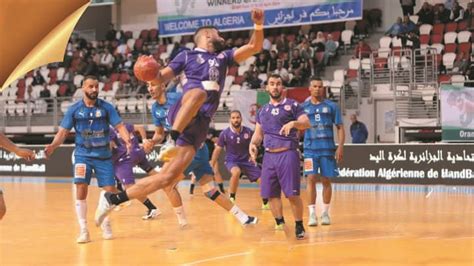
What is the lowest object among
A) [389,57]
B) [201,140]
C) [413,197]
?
[413,197]

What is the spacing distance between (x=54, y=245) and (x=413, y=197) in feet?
34.5

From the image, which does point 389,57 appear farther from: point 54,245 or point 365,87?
point 54,245

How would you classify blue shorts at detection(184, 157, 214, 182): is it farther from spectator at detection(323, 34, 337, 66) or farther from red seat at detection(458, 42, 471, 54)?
spectator at detection(323, 34, 337, 66)

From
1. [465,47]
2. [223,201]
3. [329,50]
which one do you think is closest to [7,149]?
[223,201]

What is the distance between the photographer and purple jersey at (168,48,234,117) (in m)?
10.3

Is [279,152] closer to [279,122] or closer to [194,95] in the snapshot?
[279,122]

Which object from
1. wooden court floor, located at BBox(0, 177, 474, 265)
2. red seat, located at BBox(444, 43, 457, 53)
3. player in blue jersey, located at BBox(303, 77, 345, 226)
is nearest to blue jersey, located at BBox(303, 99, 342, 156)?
player in blue jersey, located at BBox(303, 77, 345, 226)

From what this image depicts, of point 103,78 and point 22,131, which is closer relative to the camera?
point 22,131

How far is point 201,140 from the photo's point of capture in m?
10.3

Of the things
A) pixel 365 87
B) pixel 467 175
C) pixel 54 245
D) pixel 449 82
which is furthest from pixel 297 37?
pixel 54 245

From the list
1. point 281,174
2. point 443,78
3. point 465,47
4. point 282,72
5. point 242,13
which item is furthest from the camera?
point 242,13

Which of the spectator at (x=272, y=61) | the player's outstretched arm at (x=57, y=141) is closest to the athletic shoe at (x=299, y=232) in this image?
the player's outstretched arm at (x=57, y=141)

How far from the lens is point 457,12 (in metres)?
29.3

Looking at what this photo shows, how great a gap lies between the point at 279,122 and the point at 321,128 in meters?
1.84
